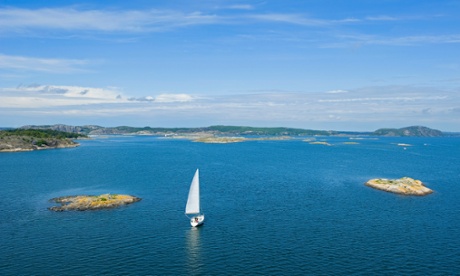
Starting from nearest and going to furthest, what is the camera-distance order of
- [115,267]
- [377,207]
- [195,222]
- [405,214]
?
[115,267], [195,222], [405,214], [377,207]

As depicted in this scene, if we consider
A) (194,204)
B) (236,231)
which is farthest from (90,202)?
(236,231)

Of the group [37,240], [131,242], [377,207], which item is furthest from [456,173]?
[37,240]

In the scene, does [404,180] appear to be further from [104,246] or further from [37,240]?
[37,240]

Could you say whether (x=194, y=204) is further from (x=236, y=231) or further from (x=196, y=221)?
(x=236, y=231)

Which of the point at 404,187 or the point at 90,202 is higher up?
the point at 404,187

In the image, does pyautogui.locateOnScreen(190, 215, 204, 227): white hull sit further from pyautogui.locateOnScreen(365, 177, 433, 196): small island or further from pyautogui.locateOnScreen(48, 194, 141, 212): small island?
pyautogui.locateOnScreen(365, 177, 433, 196): small island

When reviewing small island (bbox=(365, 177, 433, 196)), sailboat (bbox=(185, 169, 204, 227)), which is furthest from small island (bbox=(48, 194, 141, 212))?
small island (bbox=(365, 177, 433, 196))

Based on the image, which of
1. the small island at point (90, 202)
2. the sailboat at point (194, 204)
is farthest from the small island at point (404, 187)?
the small island at point (90, 202)

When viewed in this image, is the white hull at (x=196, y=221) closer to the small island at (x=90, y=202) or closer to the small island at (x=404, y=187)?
the small island at (x=90, y=202)
